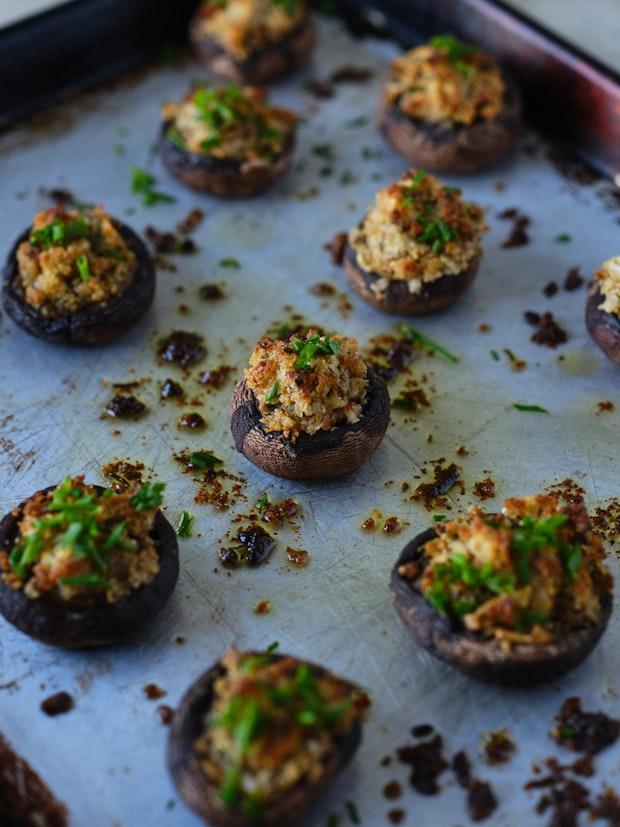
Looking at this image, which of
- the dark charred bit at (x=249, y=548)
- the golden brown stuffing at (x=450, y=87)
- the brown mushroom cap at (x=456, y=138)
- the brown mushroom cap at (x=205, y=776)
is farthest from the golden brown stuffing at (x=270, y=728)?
the golden brown stuffing at (x=450, y=87)

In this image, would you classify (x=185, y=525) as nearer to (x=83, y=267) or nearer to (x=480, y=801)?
(x=83, y=267)

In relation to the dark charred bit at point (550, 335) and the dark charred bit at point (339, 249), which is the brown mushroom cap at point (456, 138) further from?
the dark charred bit at point (550, 335)

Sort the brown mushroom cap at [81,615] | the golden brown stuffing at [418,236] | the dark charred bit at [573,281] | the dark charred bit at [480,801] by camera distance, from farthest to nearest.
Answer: the dark charred bit at [573,281], the golden brown stuffing at [418,236], the brown mushroom cap at [81,615], the dark charred bit at [480,801]

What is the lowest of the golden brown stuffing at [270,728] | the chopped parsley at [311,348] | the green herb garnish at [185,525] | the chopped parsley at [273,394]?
the green herb garnish at [185,525]

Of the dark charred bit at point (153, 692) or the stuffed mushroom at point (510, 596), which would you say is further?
the dark charred bit at point (153, 692)

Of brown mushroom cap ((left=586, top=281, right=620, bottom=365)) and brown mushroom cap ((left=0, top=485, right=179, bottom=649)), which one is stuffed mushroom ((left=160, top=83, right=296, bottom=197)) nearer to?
brown mushroom cap ((left=586, top=281, right=620, bottom=365))

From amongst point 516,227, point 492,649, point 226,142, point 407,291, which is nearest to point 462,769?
point 492,649

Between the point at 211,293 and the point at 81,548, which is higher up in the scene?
the point at 81,548
